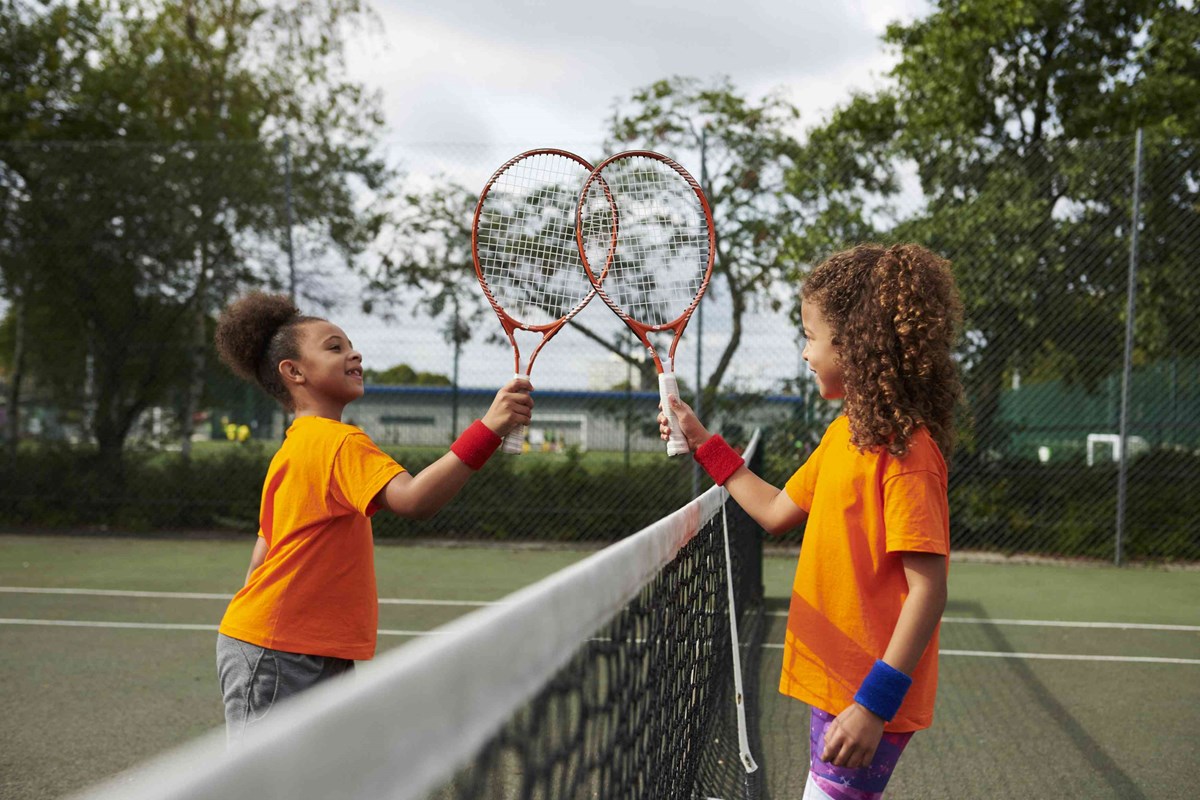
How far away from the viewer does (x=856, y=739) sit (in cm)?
184

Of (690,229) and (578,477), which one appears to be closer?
(690,229)

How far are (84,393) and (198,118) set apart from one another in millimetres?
5092

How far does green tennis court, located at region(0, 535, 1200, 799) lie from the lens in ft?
13.2

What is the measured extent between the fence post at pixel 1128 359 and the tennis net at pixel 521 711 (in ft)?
23.2

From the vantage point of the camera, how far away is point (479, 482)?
1005 cm

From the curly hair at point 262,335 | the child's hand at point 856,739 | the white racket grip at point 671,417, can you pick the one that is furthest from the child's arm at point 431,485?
the child's hand at point 856,739

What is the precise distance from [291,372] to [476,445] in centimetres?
58

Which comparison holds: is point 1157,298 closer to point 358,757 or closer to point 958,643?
point 958,643

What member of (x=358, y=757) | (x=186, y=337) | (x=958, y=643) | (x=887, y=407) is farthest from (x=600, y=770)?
(x=186, y=337)

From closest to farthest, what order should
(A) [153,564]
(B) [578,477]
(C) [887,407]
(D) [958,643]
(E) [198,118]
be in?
(C) [887,407]
(D) [958,643]
(A) [153,564]
(B) [578,477]
(E) [198,118]

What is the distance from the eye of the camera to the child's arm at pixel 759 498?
233 centimetres

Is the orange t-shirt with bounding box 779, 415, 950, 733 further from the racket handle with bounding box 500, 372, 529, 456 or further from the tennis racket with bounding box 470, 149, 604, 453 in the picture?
the tennis racket with bounding box 470, 149, 604, 453

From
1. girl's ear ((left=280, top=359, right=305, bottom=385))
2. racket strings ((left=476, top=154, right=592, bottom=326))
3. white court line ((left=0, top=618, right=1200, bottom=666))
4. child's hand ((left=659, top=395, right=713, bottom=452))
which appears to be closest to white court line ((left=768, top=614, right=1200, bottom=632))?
white court line ((left=0, top=618, right=1200, bottom=666))

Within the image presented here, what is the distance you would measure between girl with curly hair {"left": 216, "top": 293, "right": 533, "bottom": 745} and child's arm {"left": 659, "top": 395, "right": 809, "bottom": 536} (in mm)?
360
